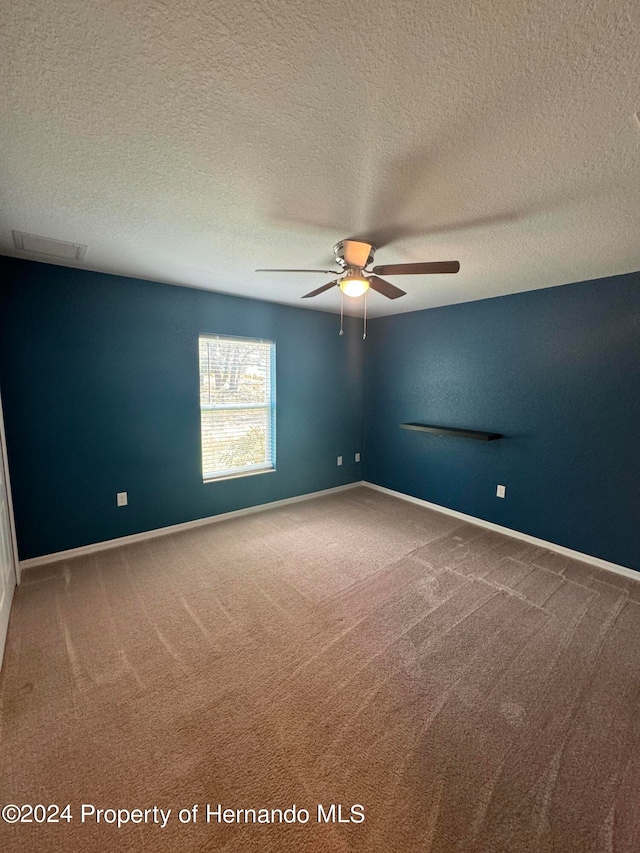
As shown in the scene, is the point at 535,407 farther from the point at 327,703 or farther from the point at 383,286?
the point at 327,703

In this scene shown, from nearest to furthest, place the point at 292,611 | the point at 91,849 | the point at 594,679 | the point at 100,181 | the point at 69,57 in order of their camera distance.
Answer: the point at 69,57 → the point at 91,849 → the point at 100,181 → the point at 594,679 → the point at 292,611

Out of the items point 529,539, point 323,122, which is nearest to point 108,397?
point 323,122

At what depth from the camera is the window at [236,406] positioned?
346cm

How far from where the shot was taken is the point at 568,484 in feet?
9.73

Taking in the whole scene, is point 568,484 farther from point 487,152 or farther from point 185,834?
point 185,834

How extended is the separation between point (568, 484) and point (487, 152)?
2.80 m

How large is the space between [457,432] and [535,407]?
0.74m

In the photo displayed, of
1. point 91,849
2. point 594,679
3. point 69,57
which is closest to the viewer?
point 69,57

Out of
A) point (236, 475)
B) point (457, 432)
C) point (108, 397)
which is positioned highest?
point (108, 397)

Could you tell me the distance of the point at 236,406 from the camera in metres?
3.65

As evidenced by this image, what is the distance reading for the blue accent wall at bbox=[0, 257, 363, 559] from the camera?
2.52 metres

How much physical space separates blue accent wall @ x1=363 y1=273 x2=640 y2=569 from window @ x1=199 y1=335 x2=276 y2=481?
67.5 inches

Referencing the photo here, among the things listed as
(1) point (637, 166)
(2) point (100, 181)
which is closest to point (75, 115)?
(2) point (100, 181)

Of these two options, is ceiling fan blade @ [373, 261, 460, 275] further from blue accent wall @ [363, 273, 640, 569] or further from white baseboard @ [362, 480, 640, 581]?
white baseboard @ [362, 480, 640, 581]
